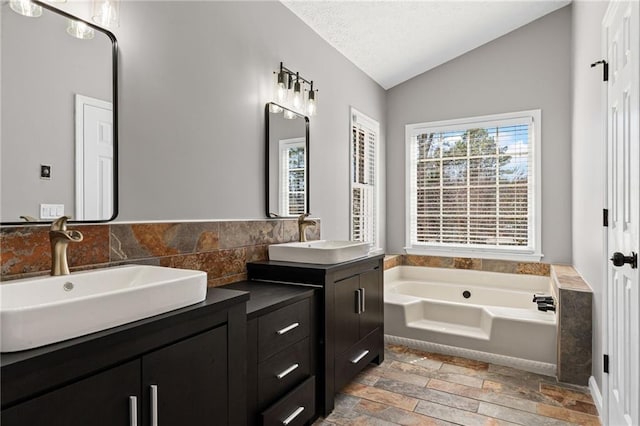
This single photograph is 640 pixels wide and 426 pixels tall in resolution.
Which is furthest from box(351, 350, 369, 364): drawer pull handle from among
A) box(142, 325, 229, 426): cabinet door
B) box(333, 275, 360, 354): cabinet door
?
box(142, 325, 229, 426): cabinet door

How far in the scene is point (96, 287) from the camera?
1.47m

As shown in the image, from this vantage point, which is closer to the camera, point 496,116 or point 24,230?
point 24,230

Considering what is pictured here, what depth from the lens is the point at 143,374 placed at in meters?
1.13

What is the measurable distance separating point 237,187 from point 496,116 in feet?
10.1

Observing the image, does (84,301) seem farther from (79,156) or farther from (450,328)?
(450,328)

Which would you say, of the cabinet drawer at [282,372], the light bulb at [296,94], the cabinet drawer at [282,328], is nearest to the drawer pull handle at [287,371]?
the cabinet drawer at [282,372]

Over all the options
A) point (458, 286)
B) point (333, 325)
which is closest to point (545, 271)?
point (458, 286)

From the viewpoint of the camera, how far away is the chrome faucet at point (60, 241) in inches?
54.1

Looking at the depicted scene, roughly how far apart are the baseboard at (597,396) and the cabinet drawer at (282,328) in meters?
1.70

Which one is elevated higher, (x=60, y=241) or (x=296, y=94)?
(x=296, y=94)

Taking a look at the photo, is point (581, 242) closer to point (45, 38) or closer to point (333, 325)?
point (333, 325)

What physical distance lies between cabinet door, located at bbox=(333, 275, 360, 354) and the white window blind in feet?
2.29

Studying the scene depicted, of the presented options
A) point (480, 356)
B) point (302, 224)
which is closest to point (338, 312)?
point (302, 224)

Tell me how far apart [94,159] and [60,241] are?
1.24 ft
